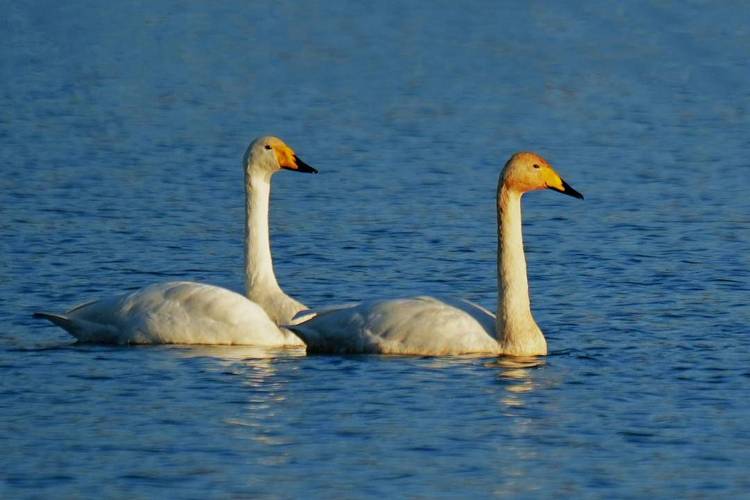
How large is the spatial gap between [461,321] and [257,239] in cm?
195

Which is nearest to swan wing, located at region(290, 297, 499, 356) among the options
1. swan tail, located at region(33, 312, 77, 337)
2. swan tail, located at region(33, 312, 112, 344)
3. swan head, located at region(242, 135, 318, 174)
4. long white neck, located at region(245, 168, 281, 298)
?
long white neck, located at region(245, 168, 281, 298)

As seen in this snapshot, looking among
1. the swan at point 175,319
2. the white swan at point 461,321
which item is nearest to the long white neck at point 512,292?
the white swan at point 461,321

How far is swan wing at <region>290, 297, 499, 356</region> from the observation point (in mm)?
12898

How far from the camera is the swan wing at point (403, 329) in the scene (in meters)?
12.9

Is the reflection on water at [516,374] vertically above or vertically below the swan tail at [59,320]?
below

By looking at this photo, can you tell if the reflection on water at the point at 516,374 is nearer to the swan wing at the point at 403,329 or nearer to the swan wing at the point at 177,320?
the swan wing at the point at 403,329

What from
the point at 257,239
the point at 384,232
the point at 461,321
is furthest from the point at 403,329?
→ the point at 384,232

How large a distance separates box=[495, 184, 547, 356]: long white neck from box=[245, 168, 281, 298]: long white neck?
1.80m

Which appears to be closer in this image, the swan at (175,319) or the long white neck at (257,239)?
the swan at (175,319)

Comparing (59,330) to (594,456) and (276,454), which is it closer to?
(276,454)

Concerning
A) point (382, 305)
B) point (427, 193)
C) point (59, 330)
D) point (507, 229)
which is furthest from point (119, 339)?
point (427, 193)

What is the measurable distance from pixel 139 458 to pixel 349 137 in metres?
13.0

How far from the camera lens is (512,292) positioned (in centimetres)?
1303

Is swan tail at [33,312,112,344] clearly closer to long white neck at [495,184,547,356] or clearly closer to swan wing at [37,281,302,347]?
swan wing at [37,281,302,347]
